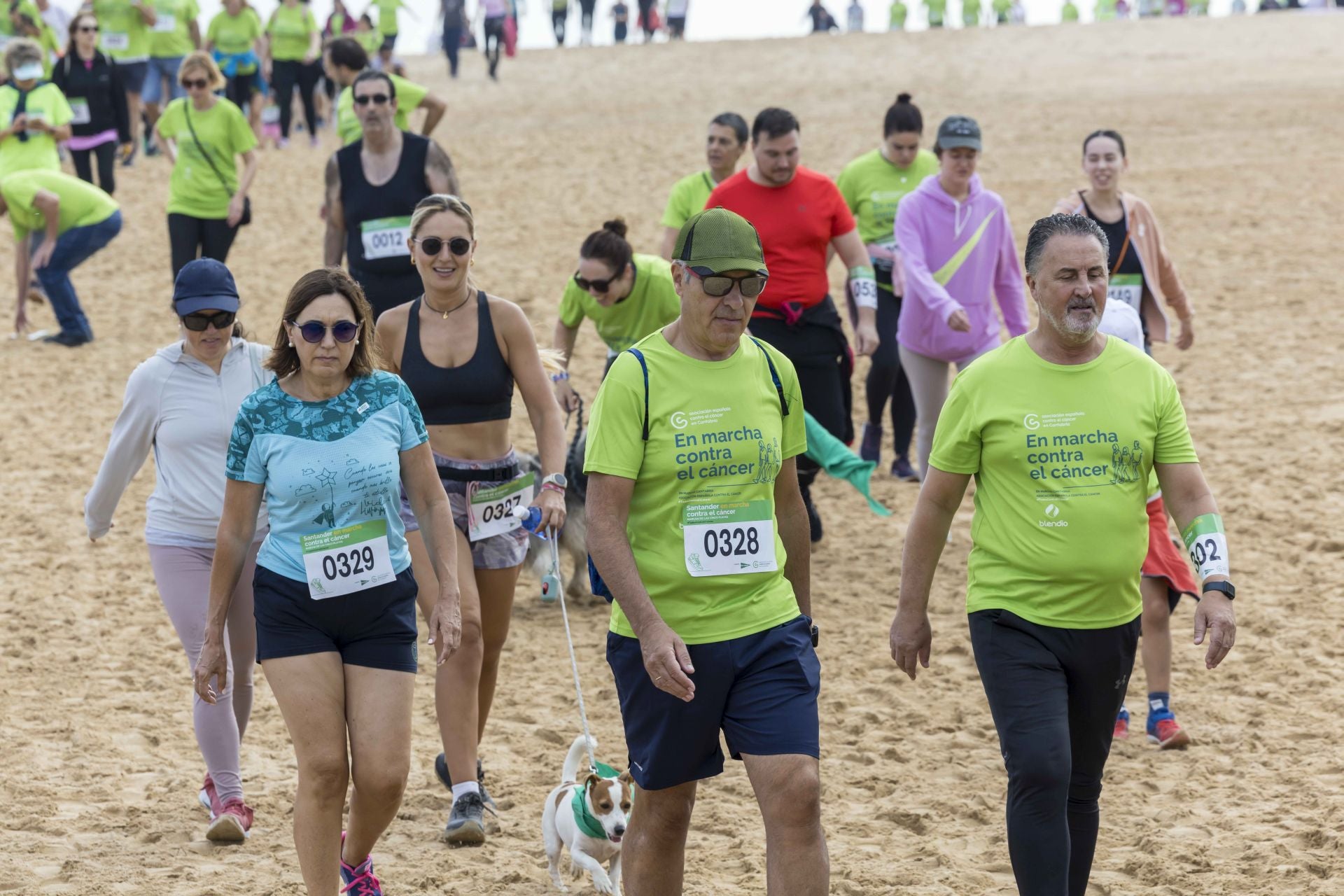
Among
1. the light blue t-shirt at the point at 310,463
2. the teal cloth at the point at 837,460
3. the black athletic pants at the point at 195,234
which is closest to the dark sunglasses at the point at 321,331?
the light blue t-shirt at the point at 310,463

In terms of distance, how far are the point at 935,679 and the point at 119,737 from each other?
3.58 meters

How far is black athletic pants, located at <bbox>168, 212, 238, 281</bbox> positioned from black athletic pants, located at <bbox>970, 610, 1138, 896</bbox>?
9.19 metres

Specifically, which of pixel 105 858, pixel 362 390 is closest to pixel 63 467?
pixel 105 858

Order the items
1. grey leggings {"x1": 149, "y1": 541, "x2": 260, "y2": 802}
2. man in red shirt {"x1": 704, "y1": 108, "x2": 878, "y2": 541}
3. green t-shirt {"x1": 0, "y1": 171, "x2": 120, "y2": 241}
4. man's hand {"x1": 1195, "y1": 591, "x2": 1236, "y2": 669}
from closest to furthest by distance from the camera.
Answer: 1. man's hand {"x1": 1195, "y1": 591, "x2": 1236, "y2": 669}
2. grey leggings {"x1": 149, "y1": 541, "x2": 260, "y2": 802}
3. man in red shirt {"x1": 704, "y1": 108, "x2": 878, "y2": 541}
4. green t-shirt {"x1": 0, "y1": 171, "x2": 120, "y2": 241}

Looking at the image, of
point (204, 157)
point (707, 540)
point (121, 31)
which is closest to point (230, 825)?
point (707, 540)

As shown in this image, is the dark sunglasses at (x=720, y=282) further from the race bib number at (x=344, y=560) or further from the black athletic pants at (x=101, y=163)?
the black athletic pants at (x=101, y=163)

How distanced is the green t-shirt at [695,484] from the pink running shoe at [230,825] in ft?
7.52

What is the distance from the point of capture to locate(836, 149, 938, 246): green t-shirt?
9.38m

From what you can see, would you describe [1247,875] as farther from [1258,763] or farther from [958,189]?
[958,189]

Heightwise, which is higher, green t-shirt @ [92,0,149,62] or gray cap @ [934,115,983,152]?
green t-shirt @ [92,0,149,62]

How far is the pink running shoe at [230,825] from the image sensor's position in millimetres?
5547

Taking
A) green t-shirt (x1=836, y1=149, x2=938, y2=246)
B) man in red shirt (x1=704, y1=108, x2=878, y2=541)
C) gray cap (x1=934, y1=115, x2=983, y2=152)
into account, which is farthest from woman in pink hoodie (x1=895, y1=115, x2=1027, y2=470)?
green t-shirt (x1=836, y1=149, x2=938, y2=246)

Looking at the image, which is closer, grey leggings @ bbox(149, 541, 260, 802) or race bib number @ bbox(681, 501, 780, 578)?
race bib number @ bbox(681, 501, 780, 578)

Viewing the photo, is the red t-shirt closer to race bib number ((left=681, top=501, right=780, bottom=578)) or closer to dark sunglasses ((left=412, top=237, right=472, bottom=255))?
dark sunglasses ((left=412, top=237, right=472, bottom=255))
